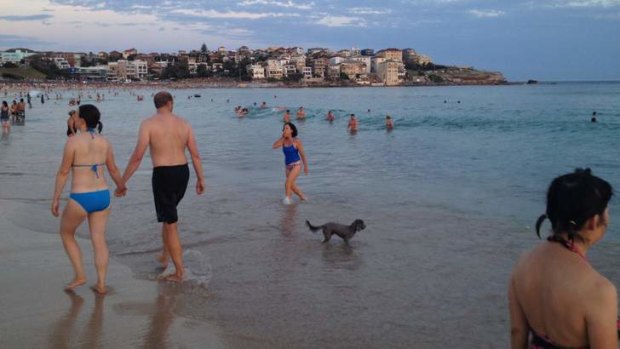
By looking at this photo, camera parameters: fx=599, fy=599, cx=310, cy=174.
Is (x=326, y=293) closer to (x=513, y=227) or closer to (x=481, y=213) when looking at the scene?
(x=513, y=227)

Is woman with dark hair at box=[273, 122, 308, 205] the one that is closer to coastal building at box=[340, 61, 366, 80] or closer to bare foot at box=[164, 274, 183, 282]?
bare foot at box=[164, 274, 183, 282]

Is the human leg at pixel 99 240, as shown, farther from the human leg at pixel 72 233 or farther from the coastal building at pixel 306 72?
the coastal building at pixel 306 72

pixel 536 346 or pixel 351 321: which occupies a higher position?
pixel 536 346

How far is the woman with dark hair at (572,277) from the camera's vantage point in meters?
2.11

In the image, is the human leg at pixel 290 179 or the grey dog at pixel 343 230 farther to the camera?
the human leg at pixel 290 179

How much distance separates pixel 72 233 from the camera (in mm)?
5242

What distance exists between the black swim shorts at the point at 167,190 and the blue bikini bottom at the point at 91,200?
576mm

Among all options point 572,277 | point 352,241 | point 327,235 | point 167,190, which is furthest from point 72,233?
point 572,277

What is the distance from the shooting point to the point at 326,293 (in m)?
5.54

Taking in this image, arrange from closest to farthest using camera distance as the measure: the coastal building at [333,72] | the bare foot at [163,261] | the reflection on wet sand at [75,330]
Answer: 1. the reflection on wet sand at [75,330]
2. the bare foot at [163,261]
3. the coastal building at [333,72]

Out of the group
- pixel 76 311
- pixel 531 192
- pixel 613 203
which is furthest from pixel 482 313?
pixel 531 192

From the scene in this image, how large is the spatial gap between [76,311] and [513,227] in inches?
234

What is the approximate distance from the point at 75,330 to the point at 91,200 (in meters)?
1.15

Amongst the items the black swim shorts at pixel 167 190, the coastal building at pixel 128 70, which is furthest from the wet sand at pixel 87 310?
the coastal building at pixel 128 70
